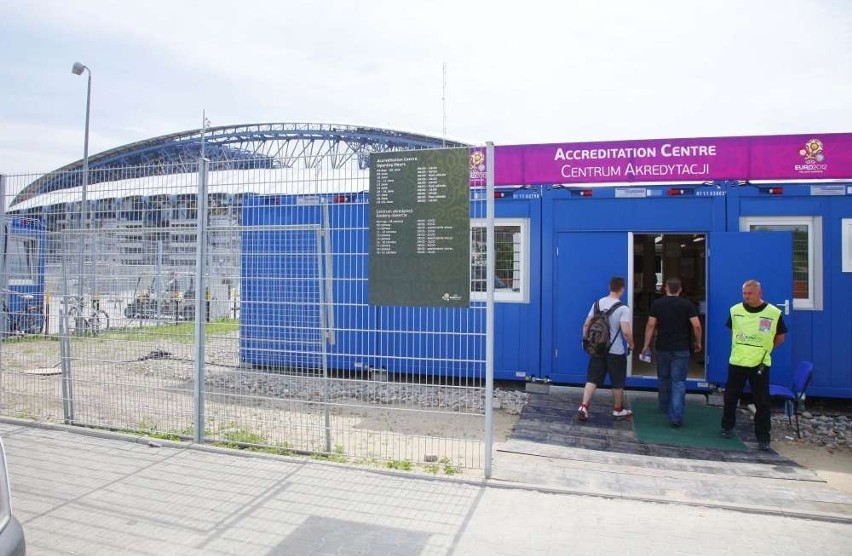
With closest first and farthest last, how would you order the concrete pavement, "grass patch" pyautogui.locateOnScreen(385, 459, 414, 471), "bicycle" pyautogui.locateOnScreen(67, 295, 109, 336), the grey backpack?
the concrete pavement
"grass patch" pyautogui.locateOnScreen(385, 459, 414, 471)
"bicycle" pyautogui.locateOnScreen(67, 295, 109, 336)
the grey backpack

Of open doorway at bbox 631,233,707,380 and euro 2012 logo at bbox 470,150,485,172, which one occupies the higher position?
euro 2012 logo at bbox 470,150,485,172

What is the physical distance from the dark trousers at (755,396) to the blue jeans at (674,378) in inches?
19.7

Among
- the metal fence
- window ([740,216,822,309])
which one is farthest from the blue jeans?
the metal fence

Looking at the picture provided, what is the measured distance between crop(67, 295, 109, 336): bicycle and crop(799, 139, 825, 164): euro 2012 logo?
904cm

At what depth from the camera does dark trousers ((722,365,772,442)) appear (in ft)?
20.3

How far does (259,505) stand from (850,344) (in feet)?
25.5

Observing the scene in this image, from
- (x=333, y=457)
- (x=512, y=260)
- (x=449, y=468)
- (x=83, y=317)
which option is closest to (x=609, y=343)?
(x=512, y=260)

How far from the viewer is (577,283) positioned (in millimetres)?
8281

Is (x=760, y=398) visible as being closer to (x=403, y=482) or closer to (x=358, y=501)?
(x=403, y=482)

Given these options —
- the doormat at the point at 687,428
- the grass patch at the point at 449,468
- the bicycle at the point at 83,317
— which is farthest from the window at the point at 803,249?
the bicycle at the point at 83,317

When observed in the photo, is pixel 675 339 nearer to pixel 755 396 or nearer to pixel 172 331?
pixel 755 396

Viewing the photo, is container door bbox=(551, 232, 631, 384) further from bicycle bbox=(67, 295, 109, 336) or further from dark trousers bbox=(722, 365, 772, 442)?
bicycle bbox=(67, 295, 109, 336)

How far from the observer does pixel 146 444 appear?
5.65 meters

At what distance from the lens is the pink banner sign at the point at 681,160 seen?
314 inches
